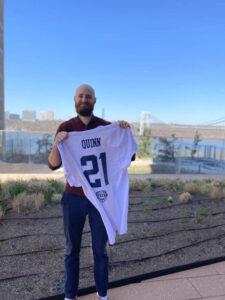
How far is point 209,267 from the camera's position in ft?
9.89

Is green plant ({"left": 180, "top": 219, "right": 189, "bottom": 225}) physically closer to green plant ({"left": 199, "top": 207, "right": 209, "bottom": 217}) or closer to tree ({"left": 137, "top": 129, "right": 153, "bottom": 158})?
green plant ({"left": 199, "top": 207, "right": 209, "bottom": 217})

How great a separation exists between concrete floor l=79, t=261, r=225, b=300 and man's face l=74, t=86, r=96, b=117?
73.4 inches

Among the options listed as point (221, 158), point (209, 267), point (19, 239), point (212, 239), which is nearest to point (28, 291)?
point (19, 239)

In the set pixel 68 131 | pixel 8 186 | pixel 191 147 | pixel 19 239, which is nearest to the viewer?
pixel 68 131

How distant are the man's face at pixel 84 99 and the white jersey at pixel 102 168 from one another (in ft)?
0.71

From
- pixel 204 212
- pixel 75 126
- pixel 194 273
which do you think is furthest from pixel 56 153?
pixel 204 212

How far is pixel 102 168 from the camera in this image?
2.28 metres

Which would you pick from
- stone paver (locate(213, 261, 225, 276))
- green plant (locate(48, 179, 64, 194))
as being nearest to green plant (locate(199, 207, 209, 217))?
stone paver (locate(213, 261, 225, 276))

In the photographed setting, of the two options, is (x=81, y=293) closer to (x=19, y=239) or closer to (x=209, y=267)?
(x=19, y=239)

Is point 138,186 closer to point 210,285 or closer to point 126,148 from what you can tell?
point 210,285

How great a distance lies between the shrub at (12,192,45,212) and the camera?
4309mm

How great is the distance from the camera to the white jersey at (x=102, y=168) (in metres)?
2.18

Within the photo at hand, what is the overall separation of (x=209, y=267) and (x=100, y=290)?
156cm

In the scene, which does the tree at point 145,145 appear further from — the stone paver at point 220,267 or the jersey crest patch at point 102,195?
the jersey crest patch at point 102,195
